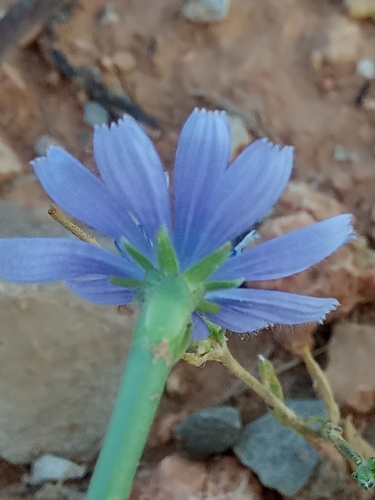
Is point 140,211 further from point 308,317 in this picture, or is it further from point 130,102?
point 130,102

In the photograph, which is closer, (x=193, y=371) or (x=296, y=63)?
(x=193, y=371)

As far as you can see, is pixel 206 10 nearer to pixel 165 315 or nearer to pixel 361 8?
pixel 361 8

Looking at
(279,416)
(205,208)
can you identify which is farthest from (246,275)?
(279,416)

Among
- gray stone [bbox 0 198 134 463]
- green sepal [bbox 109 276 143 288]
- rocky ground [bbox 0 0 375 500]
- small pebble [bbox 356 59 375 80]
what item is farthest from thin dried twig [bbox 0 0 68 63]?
green sepal [bbox 109 276 143 288]

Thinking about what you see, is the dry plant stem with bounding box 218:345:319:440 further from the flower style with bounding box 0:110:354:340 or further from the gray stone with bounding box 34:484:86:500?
the gray stone with bounding box 34:484:86:500

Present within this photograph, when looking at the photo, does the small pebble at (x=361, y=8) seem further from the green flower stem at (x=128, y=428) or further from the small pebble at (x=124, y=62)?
the green flower stem at (x=128, y=428)

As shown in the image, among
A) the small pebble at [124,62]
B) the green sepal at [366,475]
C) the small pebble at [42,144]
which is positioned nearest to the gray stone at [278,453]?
the green sepal at [366,475]
